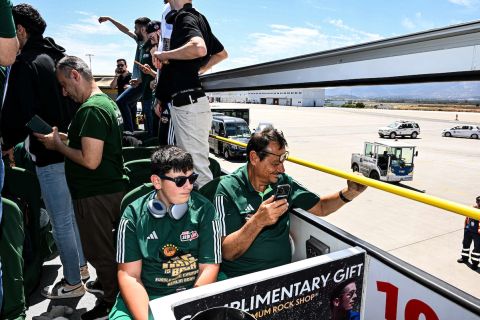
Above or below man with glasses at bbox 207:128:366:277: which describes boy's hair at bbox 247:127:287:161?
above

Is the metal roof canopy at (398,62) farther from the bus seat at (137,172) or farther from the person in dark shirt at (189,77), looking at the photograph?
the bus seat at (137,172)

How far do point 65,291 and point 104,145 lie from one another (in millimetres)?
1538

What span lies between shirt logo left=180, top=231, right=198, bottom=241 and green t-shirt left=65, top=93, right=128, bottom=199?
3.10ft

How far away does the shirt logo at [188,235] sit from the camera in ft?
6.25

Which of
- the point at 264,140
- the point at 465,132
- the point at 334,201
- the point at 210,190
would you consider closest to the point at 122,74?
the point at 210,190

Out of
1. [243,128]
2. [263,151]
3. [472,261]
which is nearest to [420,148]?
[243,128]

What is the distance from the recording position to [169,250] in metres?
1.88

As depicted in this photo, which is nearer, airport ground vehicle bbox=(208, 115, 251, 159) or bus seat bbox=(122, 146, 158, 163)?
bus seat bbox=(122, 146, 158, 163)

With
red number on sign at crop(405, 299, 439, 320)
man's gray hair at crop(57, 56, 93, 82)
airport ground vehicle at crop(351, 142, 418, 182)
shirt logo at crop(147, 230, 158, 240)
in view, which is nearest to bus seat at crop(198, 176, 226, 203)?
shirt logo at crop(147, 230, 158, 240)

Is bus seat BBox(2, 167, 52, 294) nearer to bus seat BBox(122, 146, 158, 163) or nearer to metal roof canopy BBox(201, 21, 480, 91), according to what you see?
bus seat BBox(122, 146, 158, 163)

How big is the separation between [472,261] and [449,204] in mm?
7583

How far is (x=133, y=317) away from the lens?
67.7 inches

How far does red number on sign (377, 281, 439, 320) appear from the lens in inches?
60.5

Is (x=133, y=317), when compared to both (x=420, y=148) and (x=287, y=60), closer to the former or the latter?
(x=287, y=60)
